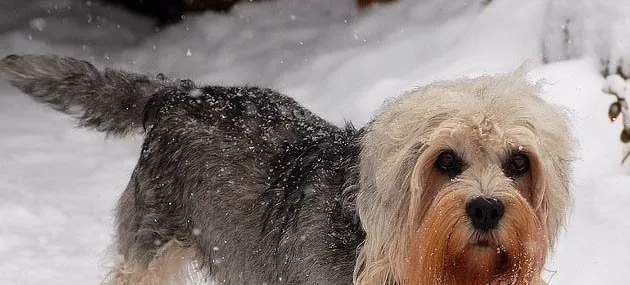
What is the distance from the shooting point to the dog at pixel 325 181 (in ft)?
12.6

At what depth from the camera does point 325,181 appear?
15.1 ft

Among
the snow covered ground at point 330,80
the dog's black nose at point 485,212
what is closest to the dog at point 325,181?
the dog's black nose at point 485,212

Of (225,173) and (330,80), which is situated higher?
(330,80)

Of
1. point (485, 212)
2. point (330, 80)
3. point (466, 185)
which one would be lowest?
point (485, 212)

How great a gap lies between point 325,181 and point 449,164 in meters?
0.86

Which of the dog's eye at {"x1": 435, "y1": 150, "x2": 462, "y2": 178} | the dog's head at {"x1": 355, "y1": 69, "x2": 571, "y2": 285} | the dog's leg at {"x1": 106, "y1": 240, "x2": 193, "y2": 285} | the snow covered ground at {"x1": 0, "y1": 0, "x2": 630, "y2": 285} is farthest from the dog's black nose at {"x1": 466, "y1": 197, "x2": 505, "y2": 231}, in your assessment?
the dog's leg at {"x1": 106, "y1": 240, "x2": 193, "y2": 285}

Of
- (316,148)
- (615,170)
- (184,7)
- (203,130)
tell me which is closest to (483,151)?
(316,148)

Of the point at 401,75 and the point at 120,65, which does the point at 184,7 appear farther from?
the point at 401,75

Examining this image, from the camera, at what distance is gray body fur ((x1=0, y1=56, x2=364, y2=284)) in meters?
4.55

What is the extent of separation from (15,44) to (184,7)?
1.90 metres

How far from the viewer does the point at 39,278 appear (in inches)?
257

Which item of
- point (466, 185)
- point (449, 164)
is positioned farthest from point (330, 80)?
point (466, 185)

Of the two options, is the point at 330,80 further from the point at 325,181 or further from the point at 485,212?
the point at 485,212

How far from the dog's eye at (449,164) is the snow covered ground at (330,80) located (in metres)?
1.57
